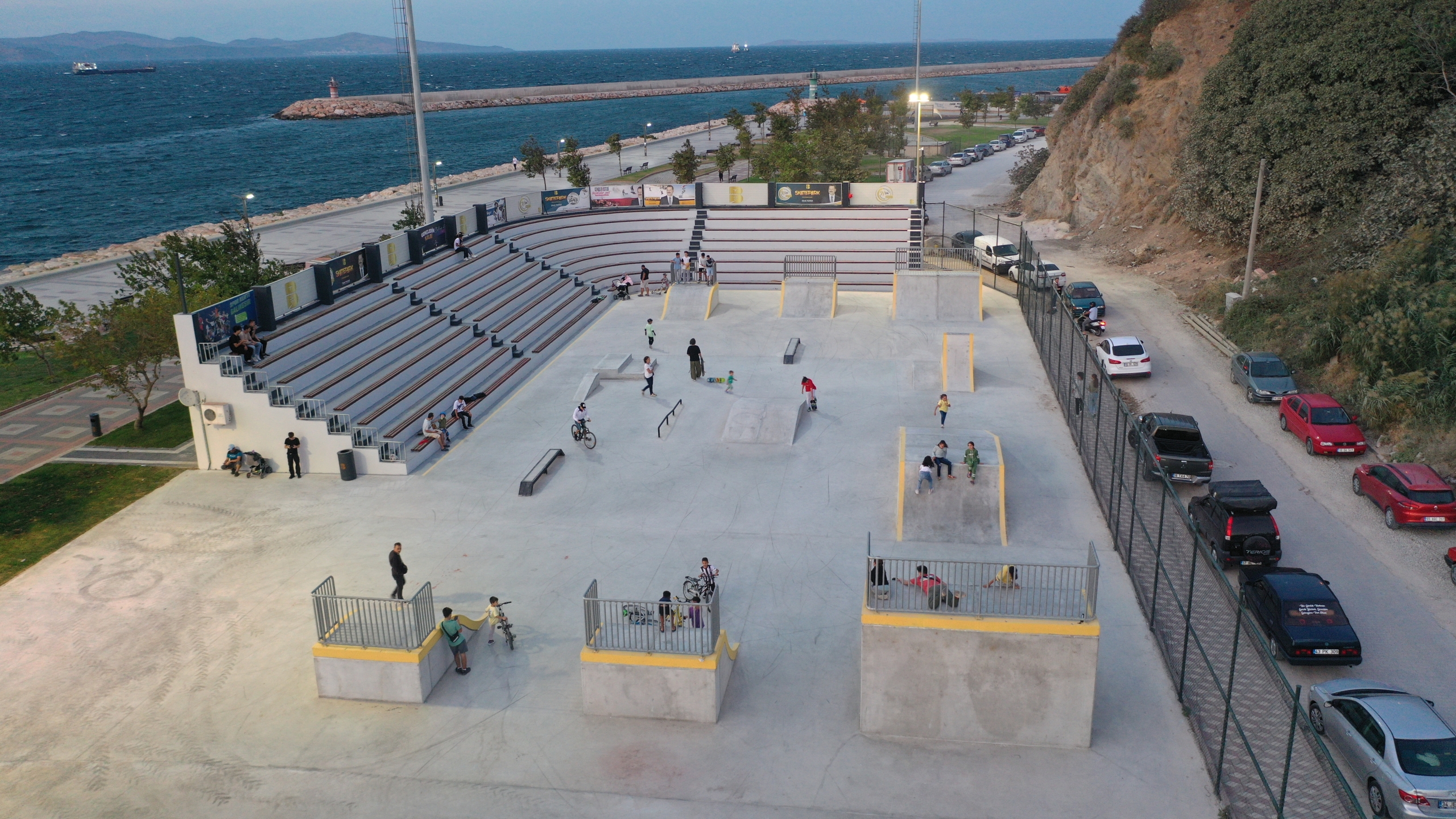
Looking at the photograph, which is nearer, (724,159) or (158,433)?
(158,433)

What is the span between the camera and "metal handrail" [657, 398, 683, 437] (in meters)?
27.9

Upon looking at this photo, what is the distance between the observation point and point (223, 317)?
1037 inches

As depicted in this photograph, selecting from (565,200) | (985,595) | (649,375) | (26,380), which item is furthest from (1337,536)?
(26,380)

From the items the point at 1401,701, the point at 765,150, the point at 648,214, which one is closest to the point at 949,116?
the point at 765,150

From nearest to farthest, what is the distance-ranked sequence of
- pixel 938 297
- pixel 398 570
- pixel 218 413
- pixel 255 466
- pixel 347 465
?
pixel 398 570
pixel 347 465
pixel 218 413
pixel 255 466
pixel 938 297

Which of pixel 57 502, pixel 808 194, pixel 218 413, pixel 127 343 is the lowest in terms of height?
pixel 57 502

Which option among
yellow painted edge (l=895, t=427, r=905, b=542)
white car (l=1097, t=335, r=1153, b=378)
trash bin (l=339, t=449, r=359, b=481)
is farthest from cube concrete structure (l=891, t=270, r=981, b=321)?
trash bin (l=339, t=449, r=359, b=481)

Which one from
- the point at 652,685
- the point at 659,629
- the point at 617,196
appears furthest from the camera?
the point at 617,196

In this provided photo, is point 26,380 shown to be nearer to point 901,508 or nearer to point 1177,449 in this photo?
point 901,508

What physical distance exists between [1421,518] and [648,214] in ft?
113

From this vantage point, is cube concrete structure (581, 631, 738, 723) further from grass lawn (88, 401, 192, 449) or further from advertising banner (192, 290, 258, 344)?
grass lawn (88, 401, 192, 449)

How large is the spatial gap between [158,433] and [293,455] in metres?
6.62

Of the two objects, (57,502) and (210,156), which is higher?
(210,156)

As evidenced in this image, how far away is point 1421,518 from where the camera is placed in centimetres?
2127
